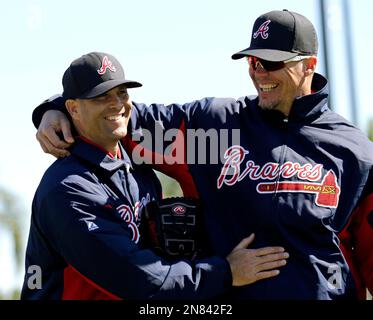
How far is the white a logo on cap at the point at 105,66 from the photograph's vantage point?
5375 mm

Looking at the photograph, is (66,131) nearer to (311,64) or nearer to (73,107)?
(73,107)

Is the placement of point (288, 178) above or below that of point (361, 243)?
above

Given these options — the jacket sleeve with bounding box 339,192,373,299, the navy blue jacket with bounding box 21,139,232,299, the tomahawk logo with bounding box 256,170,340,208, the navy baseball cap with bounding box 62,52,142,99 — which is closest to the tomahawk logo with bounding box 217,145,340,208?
the tomahawk logo with bounding box 256,170,340,208

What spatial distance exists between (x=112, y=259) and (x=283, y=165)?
1.16 m

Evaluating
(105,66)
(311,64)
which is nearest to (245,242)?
(311,64)

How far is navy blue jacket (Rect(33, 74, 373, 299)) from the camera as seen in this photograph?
5215 mm

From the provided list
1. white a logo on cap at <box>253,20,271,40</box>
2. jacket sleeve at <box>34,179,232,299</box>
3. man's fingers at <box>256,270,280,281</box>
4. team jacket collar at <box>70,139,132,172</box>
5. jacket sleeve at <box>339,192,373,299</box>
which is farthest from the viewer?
white a logo on cap at <box>253,20,271,40</box>

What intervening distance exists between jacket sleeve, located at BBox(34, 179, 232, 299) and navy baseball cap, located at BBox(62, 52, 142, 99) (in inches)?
24.0

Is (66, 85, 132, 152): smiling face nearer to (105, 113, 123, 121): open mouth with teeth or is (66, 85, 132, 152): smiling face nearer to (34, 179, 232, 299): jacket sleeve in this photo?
(105, 113, 123, 121): open mouth with teeth

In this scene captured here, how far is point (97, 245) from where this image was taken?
5.02 m

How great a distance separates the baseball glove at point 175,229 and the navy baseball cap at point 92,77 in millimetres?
760

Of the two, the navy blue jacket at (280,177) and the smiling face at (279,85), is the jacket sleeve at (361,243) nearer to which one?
the navy blue jacket at (280,177)

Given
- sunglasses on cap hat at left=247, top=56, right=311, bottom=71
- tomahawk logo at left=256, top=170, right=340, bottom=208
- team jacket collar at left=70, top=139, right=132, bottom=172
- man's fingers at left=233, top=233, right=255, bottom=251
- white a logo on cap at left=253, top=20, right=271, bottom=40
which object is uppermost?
white a logo on cap at left=253, top=20, right=271, bottom=40

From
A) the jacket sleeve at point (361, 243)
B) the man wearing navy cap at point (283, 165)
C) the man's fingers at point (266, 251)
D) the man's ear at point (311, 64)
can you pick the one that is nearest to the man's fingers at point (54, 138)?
the man wearing navy cap at point (283, 165)
